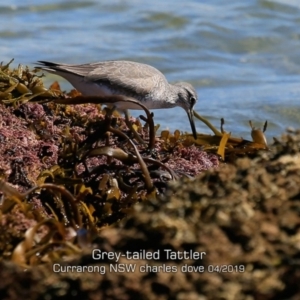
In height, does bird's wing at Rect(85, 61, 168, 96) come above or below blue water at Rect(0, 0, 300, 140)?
above

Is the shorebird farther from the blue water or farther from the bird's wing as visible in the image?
the blue water

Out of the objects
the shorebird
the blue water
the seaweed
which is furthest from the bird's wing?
the blue water

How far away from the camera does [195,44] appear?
10484 mm

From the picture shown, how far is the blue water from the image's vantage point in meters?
7.89

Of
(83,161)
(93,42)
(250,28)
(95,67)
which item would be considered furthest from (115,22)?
(83,161)

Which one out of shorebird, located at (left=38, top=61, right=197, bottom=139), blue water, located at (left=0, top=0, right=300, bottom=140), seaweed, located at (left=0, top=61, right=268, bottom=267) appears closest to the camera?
seaweed, located at (left=0, top=61, right=268, bottom=267)

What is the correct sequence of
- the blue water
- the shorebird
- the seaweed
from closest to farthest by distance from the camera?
1. the seaweed
2. the shorebird
3. the blue water

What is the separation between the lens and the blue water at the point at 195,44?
Result: 789 cm

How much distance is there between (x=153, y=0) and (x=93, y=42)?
2.80 metres

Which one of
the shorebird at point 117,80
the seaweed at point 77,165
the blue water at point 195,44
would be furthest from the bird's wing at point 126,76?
the blue water at point 195,44

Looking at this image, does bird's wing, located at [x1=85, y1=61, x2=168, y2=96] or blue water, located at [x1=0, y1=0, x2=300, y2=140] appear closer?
bird's wing, located at [x1=85, y1=61, x2=168, y2=96]

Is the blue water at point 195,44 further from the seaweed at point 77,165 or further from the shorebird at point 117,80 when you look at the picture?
the seaweed at point 77,165

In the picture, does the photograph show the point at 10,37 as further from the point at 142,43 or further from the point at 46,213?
the point at 46,213

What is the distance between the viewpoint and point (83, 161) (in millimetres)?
3166
